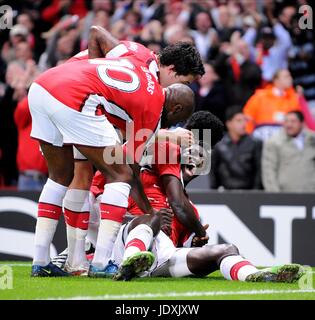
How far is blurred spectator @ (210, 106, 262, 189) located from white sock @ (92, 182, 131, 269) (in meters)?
5.06

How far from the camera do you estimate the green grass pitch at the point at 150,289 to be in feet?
18.5

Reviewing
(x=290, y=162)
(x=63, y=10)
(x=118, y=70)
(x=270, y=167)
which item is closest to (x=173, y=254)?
(x=118, y=70)

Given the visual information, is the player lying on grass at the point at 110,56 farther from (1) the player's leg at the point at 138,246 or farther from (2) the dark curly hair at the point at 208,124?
(1) the player's leg at the point at 138,246

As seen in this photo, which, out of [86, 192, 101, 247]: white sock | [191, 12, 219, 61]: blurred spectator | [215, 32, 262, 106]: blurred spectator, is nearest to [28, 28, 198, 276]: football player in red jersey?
[86, 192, 101, 247]: white sock

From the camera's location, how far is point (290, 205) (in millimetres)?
9828

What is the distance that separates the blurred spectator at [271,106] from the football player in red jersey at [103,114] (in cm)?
568

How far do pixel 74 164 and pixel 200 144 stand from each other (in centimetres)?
114

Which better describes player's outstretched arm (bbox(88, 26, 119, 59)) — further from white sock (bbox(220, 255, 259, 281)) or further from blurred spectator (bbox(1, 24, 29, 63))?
blurred spectator (bbox(1, 24, 29, 63))

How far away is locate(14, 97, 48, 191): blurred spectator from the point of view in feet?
38.1

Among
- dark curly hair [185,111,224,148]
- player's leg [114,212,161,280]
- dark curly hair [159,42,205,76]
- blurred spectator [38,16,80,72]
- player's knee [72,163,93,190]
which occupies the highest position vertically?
blurred spectator [38,16,80,72]

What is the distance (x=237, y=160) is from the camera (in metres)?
11.6

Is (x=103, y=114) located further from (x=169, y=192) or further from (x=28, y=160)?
(x=28, y=160)

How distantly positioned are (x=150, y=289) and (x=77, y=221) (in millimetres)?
1456

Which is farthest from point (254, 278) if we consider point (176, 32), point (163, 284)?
point (176, 32)
